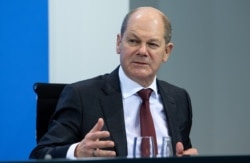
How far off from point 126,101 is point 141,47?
257 millimetres

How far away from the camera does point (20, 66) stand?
9.33ft

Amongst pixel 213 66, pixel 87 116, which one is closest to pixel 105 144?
pixel 87 116

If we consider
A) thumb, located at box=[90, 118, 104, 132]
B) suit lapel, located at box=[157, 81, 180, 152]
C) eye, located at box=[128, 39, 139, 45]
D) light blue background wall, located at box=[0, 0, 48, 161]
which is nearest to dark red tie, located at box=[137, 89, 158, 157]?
suit lapel, located at box=[157, 81, 180, 152]

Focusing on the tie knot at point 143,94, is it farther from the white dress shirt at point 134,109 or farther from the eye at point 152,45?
→ the eye at point 152,45

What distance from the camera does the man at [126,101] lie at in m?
2.00

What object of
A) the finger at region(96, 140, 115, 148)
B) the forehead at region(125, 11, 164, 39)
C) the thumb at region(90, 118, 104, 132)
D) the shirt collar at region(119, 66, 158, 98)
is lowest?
the finger at region(96, 140, 115, 148)

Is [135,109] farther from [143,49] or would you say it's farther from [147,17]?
[147,17]

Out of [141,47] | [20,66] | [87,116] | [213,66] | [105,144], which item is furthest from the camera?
[213,66]

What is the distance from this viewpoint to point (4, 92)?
281 cm

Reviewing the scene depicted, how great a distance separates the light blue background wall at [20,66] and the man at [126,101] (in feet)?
2.55

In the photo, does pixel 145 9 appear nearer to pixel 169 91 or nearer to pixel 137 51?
pixel 137 51

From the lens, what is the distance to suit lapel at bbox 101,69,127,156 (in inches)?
78.5

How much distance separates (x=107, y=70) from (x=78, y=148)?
1392 mm

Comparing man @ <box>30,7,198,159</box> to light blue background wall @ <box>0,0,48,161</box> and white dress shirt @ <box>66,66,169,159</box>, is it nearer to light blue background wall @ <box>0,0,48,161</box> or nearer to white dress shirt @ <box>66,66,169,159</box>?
white dress shirt @ <box>66,66,169,159</box>
